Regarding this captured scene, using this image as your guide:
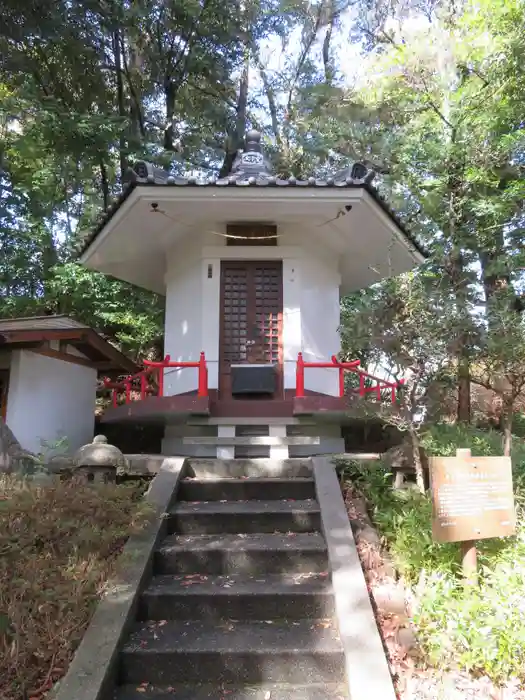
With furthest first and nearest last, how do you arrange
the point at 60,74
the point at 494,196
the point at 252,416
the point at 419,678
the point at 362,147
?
the point at 60,74, the point at 362,147, the point at 494,196, the point at 252,416, the point at 419,678

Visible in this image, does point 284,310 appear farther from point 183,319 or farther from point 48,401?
point 48,401

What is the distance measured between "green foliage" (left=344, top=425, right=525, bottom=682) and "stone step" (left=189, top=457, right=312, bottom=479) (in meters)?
0.74

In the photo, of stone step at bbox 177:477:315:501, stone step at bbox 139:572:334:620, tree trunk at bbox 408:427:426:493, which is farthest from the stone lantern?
tree trunk at bbox 408:427:426:493

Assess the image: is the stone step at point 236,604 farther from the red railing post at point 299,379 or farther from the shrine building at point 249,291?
the red railing post at point 299,379

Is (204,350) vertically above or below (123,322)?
below

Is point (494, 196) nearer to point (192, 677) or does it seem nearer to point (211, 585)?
point (211, 585)

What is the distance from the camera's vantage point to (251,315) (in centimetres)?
813

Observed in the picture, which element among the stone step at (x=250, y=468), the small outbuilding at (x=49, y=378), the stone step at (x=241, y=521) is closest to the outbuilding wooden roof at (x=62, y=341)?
the small outbuilding at (x=49, y=378)

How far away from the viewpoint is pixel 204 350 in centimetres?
799

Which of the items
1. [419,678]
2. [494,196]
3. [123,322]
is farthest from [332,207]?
[123,322]

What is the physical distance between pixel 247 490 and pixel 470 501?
8.11 ft

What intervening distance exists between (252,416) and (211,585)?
3534mm

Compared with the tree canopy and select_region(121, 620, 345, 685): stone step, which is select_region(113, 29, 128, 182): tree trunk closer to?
the tree canopy

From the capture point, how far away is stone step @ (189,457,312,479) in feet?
20.0
